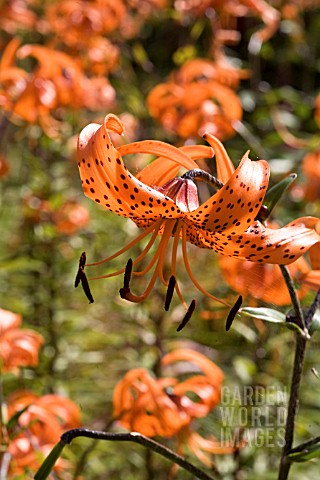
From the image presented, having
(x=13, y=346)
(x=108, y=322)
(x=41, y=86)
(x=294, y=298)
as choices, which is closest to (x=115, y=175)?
(x=294, y=298)

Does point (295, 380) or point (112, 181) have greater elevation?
point (112, 181)

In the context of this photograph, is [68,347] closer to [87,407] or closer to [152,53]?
[87,407]

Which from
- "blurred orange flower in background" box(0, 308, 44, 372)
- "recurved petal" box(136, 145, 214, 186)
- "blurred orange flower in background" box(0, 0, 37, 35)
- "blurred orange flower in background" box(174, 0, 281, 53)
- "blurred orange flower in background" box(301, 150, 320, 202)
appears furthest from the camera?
"blurred orange flower in background" box(0, 0, 37, 35)

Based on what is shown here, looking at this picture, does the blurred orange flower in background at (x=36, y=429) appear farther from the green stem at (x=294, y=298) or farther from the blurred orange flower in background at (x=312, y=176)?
the blurred orange flower in background at (x=312, y=176)

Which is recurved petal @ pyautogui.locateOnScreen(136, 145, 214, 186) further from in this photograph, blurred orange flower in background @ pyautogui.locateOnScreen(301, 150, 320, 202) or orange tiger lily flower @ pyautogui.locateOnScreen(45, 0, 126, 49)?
orange tiger lily flower @ pyautogui.locateOnScreen(45, 0, 126, 49)

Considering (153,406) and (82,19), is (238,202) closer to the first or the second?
(153,406)

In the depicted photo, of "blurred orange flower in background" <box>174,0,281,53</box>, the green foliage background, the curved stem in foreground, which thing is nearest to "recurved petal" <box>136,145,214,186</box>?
the curved stem in foreground

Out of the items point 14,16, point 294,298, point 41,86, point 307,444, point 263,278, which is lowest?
point 14,16

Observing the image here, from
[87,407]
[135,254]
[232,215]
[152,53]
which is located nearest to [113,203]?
[232,215]
